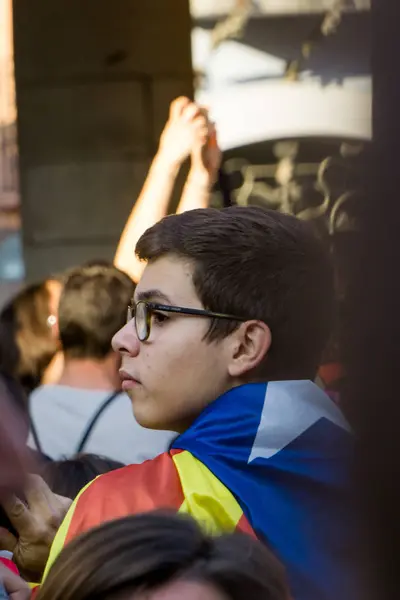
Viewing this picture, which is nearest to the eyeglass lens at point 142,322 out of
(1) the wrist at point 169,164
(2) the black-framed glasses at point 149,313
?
(2) the black-framed glasses at point 149,313

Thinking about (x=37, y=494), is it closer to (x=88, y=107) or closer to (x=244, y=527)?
(x=244, y=527)

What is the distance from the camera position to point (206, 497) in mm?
1476

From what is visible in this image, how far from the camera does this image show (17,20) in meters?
5.37

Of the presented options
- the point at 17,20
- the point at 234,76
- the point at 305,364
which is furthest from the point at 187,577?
the point at 17,20

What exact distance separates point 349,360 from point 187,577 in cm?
40

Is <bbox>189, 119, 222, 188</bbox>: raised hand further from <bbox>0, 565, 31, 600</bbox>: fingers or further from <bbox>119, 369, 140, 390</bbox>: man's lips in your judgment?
<bbox>0, 565, 31, 600</bbox>: fingers

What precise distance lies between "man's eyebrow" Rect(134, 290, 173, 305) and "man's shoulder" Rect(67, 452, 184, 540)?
0.92 ft

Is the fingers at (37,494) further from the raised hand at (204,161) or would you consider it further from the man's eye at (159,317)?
the raised hand at (204,161)

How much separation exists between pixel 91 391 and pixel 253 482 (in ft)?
4.24

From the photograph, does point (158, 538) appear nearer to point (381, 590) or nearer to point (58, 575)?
point (58, 575)

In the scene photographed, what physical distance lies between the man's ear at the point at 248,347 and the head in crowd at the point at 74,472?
0.45m

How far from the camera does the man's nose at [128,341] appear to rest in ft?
5.62

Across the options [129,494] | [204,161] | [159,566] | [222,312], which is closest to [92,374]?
[204,161]

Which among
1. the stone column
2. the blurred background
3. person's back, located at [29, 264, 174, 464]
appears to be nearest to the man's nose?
person's back, located at [29, 264, 174, 464]
